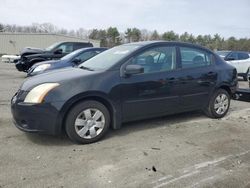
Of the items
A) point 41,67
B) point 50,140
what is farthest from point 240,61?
point 50,140

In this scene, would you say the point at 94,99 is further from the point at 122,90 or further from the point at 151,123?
the point at 151,123

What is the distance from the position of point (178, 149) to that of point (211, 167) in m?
0.72

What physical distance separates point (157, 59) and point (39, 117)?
2.34 meters

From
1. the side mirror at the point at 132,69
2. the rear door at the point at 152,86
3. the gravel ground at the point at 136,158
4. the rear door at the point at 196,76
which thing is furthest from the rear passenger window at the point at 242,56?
the side mirror at the point at 132,69

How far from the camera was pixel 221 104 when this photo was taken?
636 centimetres

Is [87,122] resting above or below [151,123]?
above

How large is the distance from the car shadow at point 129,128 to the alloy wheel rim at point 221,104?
410 mm

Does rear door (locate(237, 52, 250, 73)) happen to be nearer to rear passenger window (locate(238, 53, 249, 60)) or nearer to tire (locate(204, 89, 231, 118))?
rear passenger window (locate(238, 53, 249, 60))

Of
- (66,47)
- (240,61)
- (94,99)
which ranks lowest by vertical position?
(94,99)

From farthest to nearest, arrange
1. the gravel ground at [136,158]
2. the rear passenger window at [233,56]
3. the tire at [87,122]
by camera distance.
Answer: the rear passenger window at [233,56]
the tire at [87,122]
the gravel ground at [136,158]

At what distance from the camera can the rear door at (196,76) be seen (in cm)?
566

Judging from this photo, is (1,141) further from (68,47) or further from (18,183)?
(68,47)

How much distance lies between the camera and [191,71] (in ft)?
18.8

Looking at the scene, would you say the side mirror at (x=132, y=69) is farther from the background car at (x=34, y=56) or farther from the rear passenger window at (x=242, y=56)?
the rear passenger window at (x=242, y=56)
